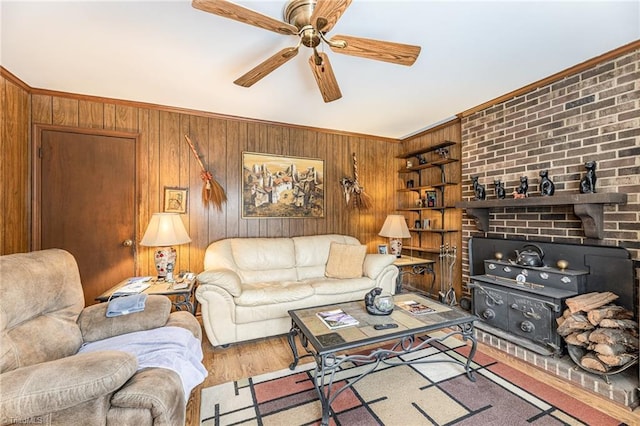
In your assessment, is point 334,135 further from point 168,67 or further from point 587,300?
point 587,300

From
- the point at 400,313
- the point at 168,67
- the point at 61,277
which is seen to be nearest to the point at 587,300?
the point at 400,313

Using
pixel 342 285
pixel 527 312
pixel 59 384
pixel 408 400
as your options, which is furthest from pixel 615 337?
pixel 59 384

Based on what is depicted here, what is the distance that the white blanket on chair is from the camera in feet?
4.65

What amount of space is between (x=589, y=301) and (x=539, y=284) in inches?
16.0

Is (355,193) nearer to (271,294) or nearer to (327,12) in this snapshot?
(271,294)

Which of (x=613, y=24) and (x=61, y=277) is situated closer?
(x=61, y=277)

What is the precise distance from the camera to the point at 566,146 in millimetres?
2475

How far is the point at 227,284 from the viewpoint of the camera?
2535 mm

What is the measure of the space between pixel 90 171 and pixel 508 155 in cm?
448

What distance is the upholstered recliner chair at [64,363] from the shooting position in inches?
39.2

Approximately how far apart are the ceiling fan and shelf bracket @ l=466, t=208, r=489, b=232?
82.1 inches

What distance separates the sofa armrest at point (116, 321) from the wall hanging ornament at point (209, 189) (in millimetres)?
1716

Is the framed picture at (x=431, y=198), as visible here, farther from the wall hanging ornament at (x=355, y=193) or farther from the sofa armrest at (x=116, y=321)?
the sofa armrest at (x=116, y=321)

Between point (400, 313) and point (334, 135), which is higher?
point (334, 135)
